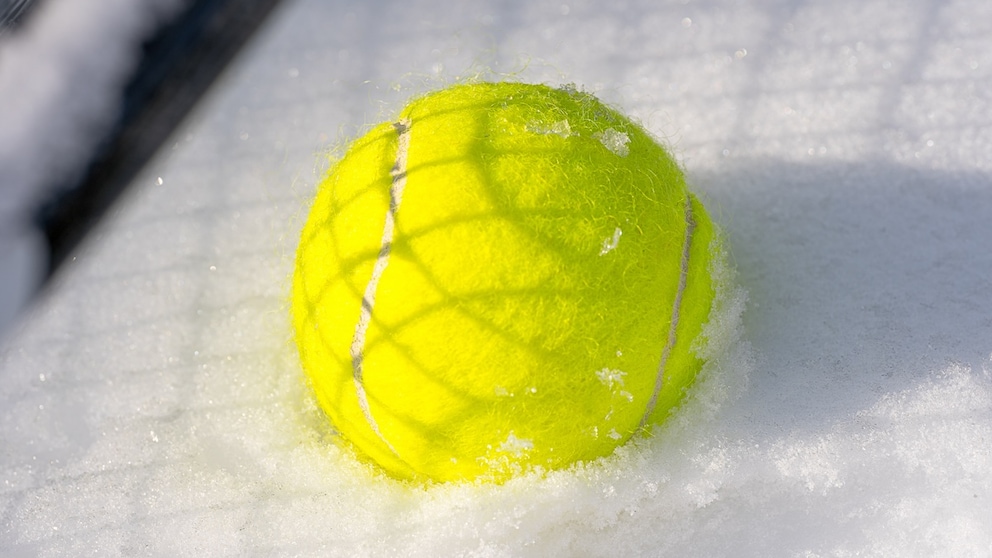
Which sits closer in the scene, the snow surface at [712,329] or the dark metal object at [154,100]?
the snow surface at [712,329]

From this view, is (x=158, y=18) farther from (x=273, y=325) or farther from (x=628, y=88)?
(x=628, y=88)

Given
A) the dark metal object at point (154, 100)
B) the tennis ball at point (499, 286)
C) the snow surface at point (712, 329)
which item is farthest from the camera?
the dark metal object at point (154, 100)

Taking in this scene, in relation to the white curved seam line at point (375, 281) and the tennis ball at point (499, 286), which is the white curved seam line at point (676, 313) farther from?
the white curved seam line at point (375, 281)

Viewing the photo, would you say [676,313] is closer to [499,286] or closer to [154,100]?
[499,286]

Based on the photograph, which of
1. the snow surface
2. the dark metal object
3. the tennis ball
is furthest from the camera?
the dark metal object

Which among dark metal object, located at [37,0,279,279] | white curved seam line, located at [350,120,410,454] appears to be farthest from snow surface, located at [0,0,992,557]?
white curved seam line, located at [350,120,410,454]

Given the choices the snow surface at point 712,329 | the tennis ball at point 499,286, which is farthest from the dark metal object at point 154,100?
the tennis ball at point 499,286

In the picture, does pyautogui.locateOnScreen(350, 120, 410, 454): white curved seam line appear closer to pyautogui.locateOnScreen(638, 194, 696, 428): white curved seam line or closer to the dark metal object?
pyautogui.locateOnScreen(638, 194, 696, 428): white curved seam line

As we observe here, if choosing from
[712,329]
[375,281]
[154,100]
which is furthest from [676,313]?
[154,100]
